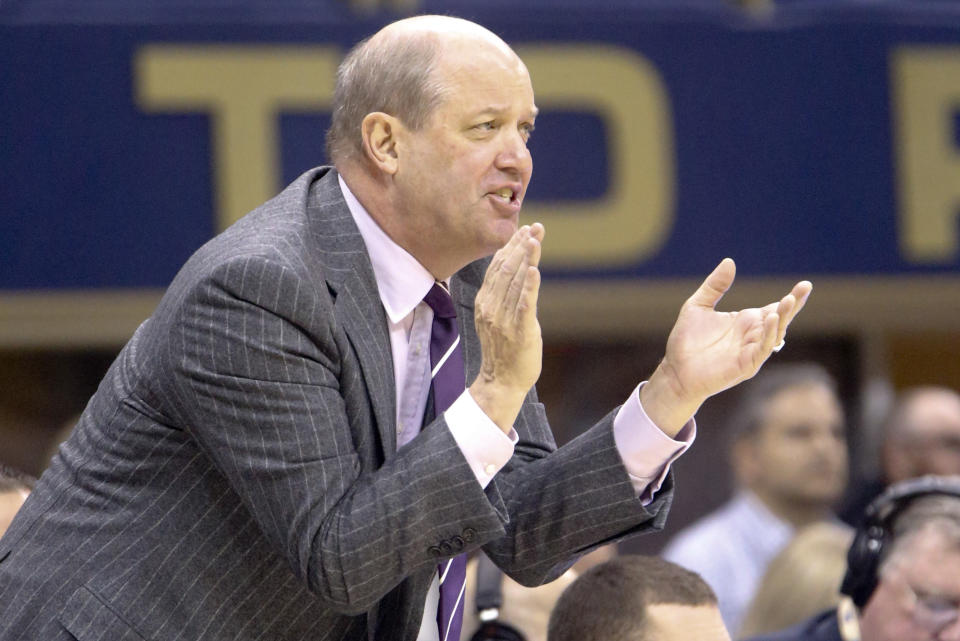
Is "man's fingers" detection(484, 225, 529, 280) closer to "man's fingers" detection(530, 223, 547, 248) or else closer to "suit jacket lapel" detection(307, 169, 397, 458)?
"man's fingers" detection(530, 223, 547, 248)

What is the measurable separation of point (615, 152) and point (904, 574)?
3.09m

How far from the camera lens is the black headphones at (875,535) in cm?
325

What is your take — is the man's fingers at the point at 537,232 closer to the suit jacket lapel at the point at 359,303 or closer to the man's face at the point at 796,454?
the suit jacket lapel at the point at 359,303

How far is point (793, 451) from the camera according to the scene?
17.2 ft

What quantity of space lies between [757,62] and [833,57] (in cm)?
33

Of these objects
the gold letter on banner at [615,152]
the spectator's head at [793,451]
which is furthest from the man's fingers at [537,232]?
the gold letter on banner at [615,152]

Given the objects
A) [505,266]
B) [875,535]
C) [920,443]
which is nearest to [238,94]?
[920,443]

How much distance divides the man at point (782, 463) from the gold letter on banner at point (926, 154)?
3.94 ft

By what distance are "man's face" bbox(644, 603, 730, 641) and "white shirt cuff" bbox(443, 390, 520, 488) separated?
2.28ft

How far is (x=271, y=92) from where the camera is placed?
229 inches

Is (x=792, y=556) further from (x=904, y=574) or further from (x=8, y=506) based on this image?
(x=8, y=506)

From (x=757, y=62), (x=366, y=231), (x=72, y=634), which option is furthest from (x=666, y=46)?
(x=72, y=634)

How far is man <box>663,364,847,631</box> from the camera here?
5.11 m

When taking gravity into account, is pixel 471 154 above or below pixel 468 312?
above
